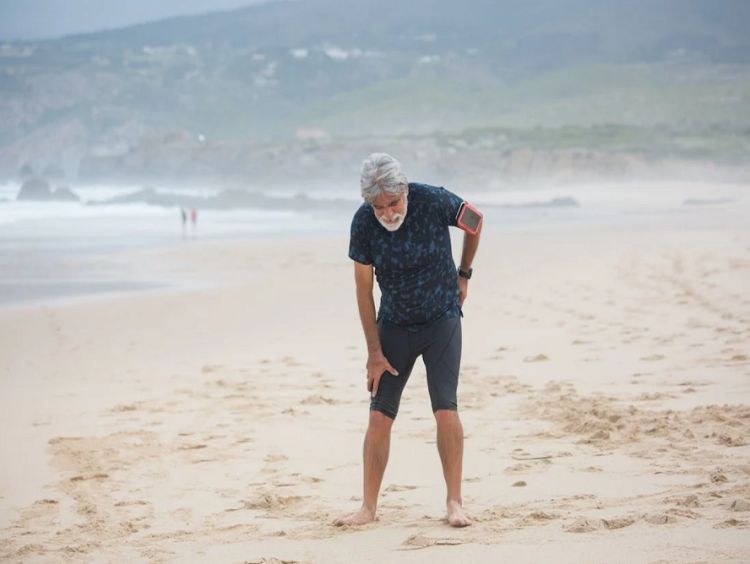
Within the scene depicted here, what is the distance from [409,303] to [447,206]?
1.29 feet

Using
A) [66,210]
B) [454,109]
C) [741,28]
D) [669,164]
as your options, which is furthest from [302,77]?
[66,210]

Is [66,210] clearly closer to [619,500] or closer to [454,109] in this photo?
[619,500]

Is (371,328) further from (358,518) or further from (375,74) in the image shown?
(375,74)

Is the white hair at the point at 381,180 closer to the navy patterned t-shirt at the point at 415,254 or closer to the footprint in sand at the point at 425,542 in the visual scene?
the navy patterned t-shirt at the point at 415,254

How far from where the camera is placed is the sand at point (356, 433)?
4254mm

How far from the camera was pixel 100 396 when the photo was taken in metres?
7.66

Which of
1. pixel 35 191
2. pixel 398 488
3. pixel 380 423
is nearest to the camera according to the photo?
pixel 380 423

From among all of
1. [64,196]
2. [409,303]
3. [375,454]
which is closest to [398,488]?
[375,454]

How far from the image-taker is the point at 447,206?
4.44 meters

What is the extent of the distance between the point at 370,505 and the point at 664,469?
Result: 128 cm

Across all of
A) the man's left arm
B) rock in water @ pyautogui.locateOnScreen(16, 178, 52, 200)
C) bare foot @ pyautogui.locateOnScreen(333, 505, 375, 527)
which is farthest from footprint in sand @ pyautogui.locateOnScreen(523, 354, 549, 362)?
rock in water @ pyautogui.locateOnScreen(16, 178, 52, 200)

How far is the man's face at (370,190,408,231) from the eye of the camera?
169 inches

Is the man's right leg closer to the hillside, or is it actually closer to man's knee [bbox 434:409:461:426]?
man's knee [bbox 434:409:461:426]

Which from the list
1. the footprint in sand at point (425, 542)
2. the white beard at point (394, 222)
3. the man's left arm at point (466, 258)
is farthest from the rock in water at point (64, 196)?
the footprint in sand at point (425, 542)
